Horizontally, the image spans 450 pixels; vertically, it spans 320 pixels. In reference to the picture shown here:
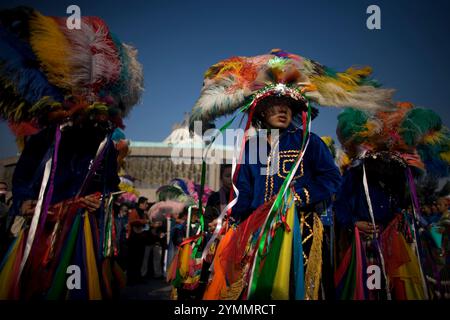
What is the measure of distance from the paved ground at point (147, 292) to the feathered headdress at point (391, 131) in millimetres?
3729

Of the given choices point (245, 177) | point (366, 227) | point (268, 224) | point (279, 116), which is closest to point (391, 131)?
point (366, 227)

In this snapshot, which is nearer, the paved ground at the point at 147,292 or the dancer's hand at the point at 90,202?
the dancer's hand at the point at 90,202

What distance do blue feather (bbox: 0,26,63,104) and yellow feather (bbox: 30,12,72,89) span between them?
91 millimetres

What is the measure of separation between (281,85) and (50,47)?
229 cm

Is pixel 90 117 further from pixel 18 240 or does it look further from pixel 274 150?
pixel 274 150

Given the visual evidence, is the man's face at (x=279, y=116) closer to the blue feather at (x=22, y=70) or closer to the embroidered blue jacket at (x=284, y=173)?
the embroidered blue jacket at (x=284, y=173)

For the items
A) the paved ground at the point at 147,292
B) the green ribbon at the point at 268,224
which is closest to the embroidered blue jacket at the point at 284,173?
the green ribbon at the point at 268,224

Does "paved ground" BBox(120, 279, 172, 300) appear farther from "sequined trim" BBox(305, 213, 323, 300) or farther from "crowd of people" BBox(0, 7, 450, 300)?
"sequined trim" BBox(305, 213, 323, 300)

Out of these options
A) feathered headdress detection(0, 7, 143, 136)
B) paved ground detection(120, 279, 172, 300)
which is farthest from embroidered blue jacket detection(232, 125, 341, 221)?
paved ground detection(120, 279, 172, 300)

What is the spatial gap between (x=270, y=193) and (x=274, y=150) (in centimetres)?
42

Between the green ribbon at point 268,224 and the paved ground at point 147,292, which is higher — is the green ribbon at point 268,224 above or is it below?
above

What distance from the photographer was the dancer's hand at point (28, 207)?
12.4 ft
